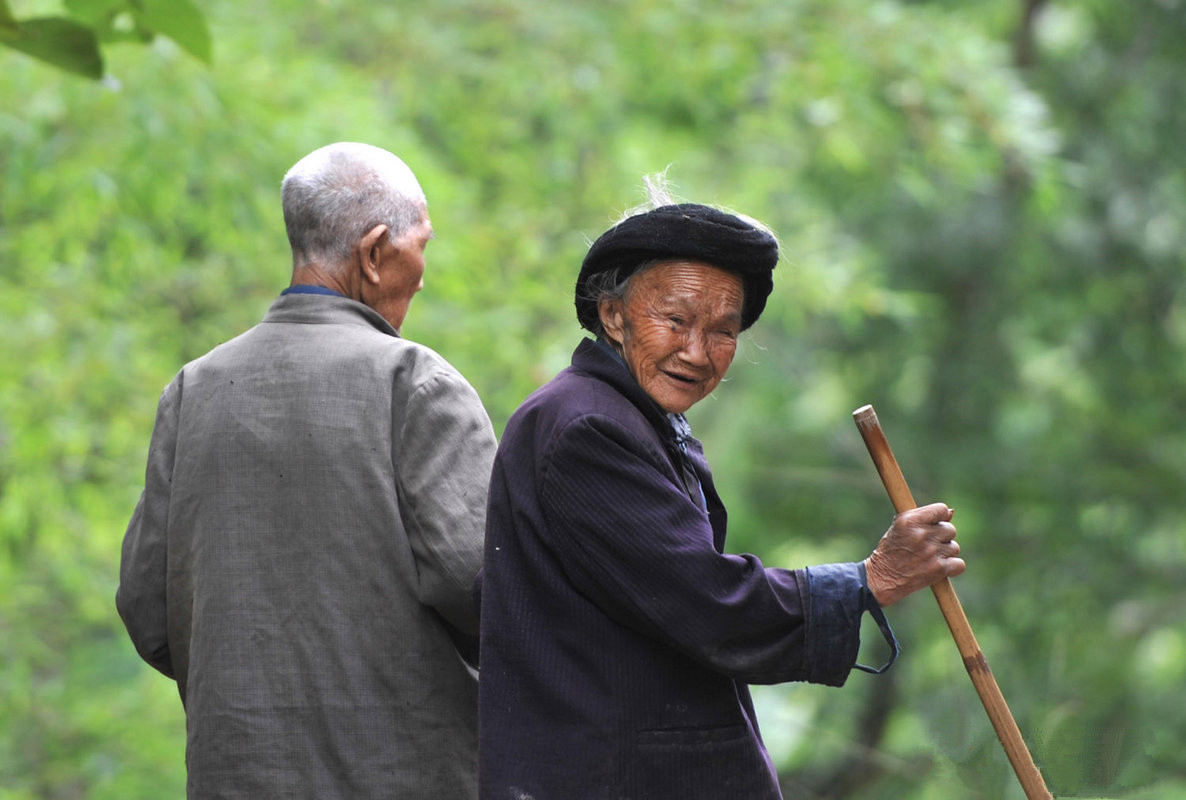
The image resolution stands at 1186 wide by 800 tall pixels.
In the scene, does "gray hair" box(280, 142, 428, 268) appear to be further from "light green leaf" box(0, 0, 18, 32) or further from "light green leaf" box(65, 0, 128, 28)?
"light green leaf" box(0, 0, 18, 32)

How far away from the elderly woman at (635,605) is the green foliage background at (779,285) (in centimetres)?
35

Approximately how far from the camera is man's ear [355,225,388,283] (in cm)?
227

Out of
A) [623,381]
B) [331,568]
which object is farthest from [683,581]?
[331,568]

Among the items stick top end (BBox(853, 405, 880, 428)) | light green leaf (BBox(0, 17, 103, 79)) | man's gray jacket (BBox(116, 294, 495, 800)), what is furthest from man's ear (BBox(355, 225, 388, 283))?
light green leaf (BBox(0, 17, 103, 79))

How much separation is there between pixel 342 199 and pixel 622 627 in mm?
890

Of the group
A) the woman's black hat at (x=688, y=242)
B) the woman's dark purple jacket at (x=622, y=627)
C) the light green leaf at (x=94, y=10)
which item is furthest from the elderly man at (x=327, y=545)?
the light green leaf at (x=94, y=10)

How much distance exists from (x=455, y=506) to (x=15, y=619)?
3.74 meters

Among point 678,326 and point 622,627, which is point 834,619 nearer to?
point 622,627

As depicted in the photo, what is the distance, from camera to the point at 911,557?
5.74ft

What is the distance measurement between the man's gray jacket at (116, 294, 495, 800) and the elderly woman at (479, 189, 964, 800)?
0.93 ft

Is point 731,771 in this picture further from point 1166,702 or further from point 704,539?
point 1166,702

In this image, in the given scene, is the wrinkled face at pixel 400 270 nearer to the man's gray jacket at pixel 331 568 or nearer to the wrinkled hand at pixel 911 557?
→ the man's gray jacket at pixel 331 568

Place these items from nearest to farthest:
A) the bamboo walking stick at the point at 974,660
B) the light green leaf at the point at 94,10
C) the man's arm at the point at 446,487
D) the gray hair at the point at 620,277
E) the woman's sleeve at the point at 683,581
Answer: the light green leaf at the point at 94,10 → the woman's sleeve at the point at 683,581 → the bamboo walking stick at the point at 974,660 → the gray hair at the point at 620,277 → the man's arm at the point at 446,487

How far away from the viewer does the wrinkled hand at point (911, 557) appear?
1.75 meters
